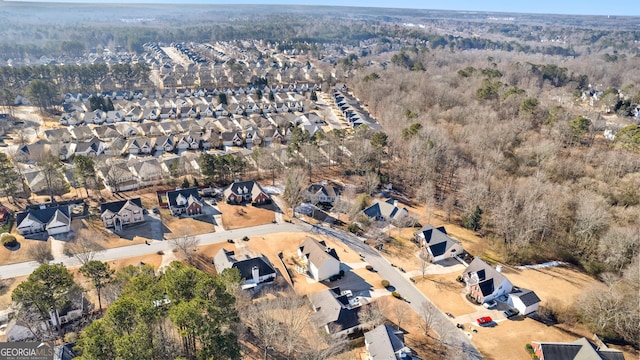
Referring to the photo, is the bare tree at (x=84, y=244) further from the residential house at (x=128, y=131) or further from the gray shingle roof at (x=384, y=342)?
the residential house at (x=128, y=131)

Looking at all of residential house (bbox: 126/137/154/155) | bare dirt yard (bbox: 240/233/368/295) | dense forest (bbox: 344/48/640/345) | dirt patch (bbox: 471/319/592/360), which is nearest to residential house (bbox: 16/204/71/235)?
bare dirt yard (bbox: 240/233/368/295)

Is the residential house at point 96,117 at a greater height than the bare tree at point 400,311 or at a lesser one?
greater

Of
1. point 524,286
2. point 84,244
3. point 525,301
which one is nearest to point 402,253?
point 524,286

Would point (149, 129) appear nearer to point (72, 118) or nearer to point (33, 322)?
point (72, 118)

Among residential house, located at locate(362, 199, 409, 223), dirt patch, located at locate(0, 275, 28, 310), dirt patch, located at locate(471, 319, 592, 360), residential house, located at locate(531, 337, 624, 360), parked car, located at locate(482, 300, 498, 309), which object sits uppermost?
residential house, located at locate(362, 199, 409, 223)

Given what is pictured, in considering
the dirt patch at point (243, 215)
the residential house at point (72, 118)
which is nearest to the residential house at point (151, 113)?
the residential house at point (72, 118)

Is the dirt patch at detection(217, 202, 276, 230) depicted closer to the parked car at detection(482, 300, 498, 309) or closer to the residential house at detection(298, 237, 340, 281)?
the residential house at detection(298, 237, 340, 281)
